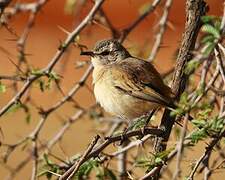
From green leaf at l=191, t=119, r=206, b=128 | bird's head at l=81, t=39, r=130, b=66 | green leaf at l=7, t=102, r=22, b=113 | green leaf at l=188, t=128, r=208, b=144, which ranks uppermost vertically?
bird's head at l=81, t=39, r=130, b=66

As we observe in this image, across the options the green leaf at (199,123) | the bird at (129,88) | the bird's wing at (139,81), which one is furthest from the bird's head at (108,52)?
the green leaf at (199,123)

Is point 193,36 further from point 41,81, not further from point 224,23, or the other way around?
point 41,81

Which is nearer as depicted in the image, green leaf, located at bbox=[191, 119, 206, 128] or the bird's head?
green leaf, located at bbox=[191, 119, 206, 128]

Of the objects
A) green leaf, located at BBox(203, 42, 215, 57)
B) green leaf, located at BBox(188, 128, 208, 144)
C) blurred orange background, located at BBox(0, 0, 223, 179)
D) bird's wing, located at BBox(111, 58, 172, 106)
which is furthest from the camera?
blurred orange background, located at BBox(0, 0, 223, 179)

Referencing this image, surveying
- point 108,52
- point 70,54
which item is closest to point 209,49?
point 108,52

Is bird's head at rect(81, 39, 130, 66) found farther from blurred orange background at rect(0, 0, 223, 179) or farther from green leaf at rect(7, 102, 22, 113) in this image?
blurred orange background at rect(0, 0, 223, 179)

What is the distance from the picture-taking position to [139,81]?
4320 millimetres

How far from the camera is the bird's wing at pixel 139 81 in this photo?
414cm

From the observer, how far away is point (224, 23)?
3.15m

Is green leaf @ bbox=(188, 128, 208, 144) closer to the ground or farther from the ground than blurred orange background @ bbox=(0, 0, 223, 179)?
closer to the ground

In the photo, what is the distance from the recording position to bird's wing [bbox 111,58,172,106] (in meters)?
4.14

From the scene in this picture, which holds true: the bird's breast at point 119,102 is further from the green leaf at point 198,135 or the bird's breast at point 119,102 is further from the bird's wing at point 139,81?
the green leaf at point 198,135

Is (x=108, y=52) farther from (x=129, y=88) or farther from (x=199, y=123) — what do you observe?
(x=199, y=123)

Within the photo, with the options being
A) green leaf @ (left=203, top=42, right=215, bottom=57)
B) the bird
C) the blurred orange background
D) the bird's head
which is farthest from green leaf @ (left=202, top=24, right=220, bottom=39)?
the blurred orange background
